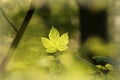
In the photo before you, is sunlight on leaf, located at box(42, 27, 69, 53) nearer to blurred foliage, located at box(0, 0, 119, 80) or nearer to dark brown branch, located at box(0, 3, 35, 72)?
blurred foliage, located at box(0, 0, 119, 80)

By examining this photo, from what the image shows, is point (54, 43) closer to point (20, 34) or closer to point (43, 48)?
point (43, 48)

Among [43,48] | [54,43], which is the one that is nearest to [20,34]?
[43,48]

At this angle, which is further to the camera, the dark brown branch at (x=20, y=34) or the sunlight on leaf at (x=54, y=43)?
the dark brown branch at (x=20, y=34)

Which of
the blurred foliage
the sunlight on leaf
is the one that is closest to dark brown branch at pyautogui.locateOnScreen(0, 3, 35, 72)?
the blurred foliage

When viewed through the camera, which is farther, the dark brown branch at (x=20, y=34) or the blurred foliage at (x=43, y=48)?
the dark brown branch at (x=20, y=34)

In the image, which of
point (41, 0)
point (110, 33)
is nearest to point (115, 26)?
point (110, 33)

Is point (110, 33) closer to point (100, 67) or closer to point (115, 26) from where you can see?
point (115, 26)

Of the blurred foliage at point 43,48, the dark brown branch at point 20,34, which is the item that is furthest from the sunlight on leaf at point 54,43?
the dark brown branch at point 20,34

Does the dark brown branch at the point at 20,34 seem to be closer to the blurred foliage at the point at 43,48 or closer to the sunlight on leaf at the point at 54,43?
the blurred foliage at the point at 43,48
